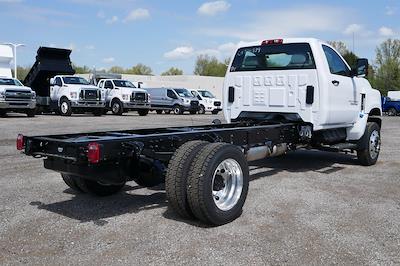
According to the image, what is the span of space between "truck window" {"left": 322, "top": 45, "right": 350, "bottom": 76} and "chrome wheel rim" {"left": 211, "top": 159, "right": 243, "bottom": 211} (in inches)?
142

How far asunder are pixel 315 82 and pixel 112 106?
21945 mm

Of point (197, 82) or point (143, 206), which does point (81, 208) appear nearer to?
point (143, 206)

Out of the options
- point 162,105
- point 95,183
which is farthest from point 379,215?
point 162,105

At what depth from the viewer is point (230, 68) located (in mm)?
8945

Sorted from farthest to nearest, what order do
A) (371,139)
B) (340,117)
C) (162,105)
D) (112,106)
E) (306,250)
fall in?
(162,105) < (112,106) < (371,139) < (340,117) < (306,250)

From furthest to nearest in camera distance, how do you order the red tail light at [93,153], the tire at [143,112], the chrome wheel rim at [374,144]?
the tire at [143,112]
the chrome wheel rim at [374,144]
the red tail light at [93,153]

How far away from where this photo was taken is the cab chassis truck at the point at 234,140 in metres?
5.02

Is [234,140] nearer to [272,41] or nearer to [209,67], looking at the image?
[272,41]

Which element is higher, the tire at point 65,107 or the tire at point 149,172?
the tire at point 65,107

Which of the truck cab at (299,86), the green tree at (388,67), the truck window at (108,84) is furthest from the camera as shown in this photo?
the green tree at (388,67)

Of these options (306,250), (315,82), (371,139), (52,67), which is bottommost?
(306,250)

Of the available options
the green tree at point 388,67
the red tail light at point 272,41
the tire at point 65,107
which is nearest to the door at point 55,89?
the tire at point 65,107

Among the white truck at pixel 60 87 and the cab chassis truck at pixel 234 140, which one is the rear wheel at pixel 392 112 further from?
the cab chassis truck at pixel 234 140

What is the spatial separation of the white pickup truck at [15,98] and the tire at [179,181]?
19388 mm
